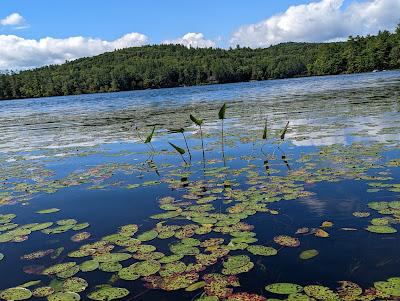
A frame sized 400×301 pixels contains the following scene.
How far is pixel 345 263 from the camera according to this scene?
524 cm

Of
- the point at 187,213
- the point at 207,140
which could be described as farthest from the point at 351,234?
the point at 207,140

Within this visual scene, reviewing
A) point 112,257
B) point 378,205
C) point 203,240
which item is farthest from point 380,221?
point 112,257

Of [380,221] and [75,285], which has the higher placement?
[380,221]

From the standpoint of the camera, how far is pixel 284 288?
460 centimetres

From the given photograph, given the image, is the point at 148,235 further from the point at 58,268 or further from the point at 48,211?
Answer: the point at 48,211

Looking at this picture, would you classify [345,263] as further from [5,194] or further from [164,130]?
[164,130]

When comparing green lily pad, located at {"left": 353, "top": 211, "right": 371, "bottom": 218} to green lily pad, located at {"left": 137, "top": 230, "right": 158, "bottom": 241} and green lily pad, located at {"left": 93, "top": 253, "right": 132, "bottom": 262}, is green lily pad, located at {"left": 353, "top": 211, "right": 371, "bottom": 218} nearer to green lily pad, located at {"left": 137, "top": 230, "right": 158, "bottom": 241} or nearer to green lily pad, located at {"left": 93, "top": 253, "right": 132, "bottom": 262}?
green lily pad, located at {"left": 137, "top": 230, "right": 158, "bottom": 241}

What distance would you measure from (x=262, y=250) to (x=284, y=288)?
1.13 meters

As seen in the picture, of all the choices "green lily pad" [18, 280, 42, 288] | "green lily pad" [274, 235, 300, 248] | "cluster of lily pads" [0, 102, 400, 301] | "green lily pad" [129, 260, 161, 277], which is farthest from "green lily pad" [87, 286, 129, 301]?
"green lily pad" [274, 235, 300, 248]

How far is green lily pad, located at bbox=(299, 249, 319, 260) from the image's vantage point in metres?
5.49

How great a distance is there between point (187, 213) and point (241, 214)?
105 centimetres

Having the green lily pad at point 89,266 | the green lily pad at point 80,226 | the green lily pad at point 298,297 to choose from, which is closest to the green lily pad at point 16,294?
the green lily pad at point 89,266

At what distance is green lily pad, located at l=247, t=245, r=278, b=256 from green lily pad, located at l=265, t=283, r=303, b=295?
95 centimetres

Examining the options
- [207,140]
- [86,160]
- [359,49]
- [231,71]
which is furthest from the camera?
[231,71]
